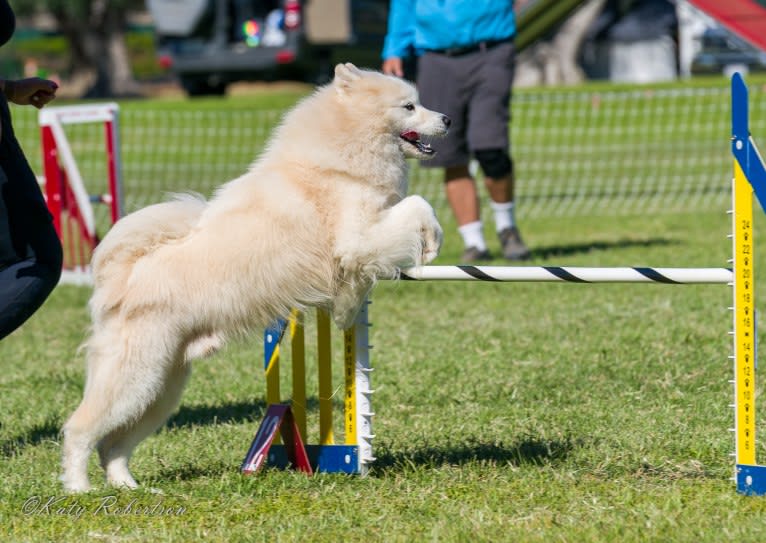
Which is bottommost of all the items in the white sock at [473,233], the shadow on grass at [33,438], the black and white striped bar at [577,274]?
the shadow on grass at [33,438]

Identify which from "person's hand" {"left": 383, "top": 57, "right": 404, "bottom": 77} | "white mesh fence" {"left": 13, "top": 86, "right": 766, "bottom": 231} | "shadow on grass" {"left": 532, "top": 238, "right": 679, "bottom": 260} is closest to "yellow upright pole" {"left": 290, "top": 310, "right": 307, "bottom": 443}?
"person's hand" {"left": 383, "top": 57, "right": 404, "bottom": 77}

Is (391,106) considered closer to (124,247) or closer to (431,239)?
(431,239)

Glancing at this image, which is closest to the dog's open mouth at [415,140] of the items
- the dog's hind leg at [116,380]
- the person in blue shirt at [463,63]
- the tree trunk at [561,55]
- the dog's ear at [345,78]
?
the dog's ear at [345,78]

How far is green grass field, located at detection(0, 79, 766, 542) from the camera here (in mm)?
3529

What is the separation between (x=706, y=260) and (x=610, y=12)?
1422 inches

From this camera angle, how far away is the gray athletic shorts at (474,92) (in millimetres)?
8219

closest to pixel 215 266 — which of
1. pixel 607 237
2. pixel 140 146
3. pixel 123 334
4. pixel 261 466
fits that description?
pixel 123 334

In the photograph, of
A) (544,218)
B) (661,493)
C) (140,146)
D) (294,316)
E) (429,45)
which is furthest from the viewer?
(140,146)

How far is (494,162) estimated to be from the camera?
849cm

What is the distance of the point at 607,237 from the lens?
10.4 metres

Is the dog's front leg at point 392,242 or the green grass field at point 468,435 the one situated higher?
the dog's front leg at point 392,242

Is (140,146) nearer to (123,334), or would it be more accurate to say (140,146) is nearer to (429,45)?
(429,45)

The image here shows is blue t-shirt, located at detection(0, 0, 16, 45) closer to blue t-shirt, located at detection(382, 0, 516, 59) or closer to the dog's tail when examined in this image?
the dog's tail

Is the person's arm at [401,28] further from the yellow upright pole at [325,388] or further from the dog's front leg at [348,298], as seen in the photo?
the dog's front leg at [348,298]
